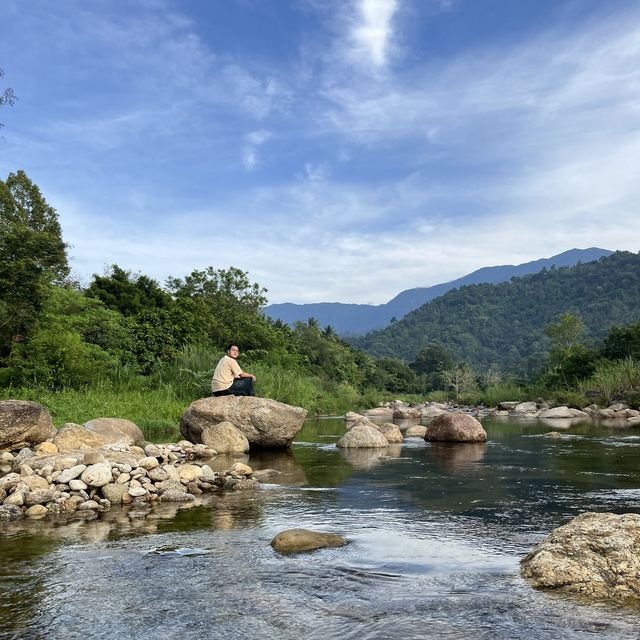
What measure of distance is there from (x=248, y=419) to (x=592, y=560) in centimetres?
1046

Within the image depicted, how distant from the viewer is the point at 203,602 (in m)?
4.59

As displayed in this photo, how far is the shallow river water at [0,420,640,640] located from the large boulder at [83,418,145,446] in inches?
169

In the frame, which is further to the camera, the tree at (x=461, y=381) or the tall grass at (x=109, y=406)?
the tree at (x=461, y=381)

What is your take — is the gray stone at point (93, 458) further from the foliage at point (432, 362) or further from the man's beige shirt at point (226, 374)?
the foliage at point (432, 362)

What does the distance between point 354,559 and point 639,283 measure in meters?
102

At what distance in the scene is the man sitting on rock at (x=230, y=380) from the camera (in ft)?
50.8

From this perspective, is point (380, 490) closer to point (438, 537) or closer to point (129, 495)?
point (438, 537)

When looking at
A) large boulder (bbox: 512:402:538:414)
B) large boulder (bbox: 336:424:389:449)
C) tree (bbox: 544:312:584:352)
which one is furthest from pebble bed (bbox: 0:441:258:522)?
tree (bbox: 544:312:584:352)

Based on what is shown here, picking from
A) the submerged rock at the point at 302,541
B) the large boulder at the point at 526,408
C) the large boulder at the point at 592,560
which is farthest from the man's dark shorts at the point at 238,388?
the large boulder at the point at 526,408

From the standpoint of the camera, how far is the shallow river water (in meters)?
4.14

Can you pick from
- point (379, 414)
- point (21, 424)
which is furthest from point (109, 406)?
point (379, 414)

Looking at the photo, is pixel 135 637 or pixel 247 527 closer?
pixel 135 637

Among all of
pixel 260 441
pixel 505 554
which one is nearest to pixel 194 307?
pixel 260 441

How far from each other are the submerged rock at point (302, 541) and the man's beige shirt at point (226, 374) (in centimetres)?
938
